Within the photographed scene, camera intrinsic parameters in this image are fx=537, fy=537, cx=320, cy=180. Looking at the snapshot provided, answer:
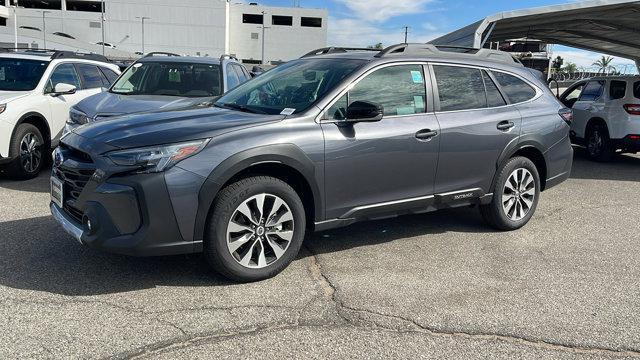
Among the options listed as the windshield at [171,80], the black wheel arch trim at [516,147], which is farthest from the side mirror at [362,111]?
the windshield at [171,80]

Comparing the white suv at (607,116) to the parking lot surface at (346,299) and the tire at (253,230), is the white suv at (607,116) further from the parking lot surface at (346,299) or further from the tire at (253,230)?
the tire at (253,230)

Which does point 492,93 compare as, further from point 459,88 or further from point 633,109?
point 633,109

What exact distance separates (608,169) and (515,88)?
5592mm

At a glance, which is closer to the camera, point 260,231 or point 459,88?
point 260,231

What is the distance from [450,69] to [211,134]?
251 centimetres

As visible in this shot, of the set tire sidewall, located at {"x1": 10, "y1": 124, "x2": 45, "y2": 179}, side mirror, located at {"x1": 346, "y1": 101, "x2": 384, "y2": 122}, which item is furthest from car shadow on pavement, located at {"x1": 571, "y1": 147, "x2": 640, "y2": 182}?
tire sidewall, located at {"x1": 10, "y1": 124, "x2": 45, "y2": 179}

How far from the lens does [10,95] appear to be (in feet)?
23.7

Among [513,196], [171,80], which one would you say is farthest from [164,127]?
[171,80]

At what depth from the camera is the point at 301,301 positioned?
3.79m

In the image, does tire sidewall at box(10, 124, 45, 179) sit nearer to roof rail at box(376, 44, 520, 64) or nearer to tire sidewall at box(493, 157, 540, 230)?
roof rail at box(376, 44, 520, 64)

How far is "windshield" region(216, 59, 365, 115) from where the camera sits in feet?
14.7

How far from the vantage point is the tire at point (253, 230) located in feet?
12.5

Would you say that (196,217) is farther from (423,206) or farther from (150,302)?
(423,206)

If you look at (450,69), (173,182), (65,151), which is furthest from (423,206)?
(65,151)
